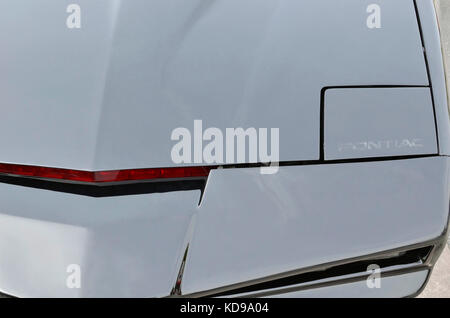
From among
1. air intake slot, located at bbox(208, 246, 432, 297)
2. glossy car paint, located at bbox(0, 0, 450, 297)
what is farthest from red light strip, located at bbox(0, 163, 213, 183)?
air intake slot, located at bbox(208, 246, 432, 297)

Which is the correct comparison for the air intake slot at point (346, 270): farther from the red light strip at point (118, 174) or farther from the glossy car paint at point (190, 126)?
the red light strip at point (118, 174)

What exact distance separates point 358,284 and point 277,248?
231mm

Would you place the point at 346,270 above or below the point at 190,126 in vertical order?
below

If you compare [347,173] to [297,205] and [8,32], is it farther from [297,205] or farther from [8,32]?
[8,32]

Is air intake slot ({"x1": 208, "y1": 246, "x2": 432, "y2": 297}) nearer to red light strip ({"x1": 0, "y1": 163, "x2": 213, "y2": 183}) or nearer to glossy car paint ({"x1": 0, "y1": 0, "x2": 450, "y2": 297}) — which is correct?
glossy car paint ({"x1": 0, "y1": 0, "x2": 450, "y2": 297})

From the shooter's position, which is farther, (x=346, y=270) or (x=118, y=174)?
(x=346, y=270)

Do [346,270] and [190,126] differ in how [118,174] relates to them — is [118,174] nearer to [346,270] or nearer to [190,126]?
[190,126]

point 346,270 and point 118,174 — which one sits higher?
point 118,174

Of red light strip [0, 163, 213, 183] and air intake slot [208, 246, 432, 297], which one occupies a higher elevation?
red light strip [0, 163, 213, 183]

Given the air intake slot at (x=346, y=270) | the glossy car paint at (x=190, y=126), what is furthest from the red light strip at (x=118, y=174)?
the air intake slot at (x=346, y=270)

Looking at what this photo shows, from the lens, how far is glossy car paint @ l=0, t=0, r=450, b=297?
0.81 m

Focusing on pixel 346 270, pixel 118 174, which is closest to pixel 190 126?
pixel 118 174

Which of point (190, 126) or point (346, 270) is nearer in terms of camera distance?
point (190, 126)

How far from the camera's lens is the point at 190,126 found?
81cm
